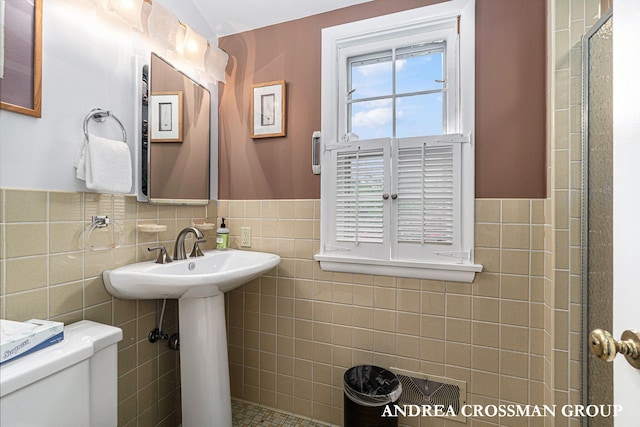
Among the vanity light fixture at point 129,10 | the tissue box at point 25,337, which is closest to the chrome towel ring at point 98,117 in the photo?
the vanity light fixture at point 129,10

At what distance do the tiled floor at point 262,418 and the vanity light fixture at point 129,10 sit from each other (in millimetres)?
2003

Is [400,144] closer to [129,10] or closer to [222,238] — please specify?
[222,238]

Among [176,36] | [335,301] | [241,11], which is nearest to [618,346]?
[335,301]

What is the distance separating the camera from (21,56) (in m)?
0.99

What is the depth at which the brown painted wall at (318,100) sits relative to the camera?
1.34 metres

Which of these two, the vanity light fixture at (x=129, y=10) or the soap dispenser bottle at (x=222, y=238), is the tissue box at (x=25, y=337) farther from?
the vanity light fixture at (x=129, y=10)

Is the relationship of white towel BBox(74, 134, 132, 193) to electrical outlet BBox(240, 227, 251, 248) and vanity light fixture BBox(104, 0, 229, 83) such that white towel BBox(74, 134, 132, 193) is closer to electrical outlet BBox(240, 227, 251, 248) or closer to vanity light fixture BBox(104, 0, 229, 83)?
vanity light fixture BBox(104, 0, 229, 83)

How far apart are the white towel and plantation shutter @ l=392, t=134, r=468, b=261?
3.97 feet

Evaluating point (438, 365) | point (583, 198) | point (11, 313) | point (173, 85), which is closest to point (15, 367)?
point (11, 313)

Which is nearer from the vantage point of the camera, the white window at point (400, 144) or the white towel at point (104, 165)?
the white towel at point (104, 165)

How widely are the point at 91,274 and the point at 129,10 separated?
3.56ft

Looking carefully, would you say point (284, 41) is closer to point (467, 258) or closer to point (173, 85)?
point (173, 85)

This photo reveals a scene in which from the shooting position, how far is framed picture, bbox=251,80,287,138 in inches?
68.8

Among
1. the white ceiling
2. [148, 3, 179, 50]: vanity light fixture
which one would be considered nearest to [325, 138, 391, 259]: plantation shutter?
the white ceiling
